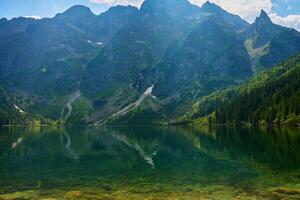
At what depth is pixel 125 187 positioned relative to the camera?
48.9 m

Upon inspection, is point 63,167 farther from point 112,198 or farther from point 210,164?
point 112,198

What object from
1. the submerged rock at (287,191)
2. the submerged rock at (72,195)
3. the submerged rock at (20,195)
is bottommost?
the submerged rock at (20,195)

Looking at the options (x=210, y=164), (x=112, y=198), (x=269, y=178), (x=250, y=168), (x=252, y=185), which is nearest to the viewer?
(x=112, y=198)

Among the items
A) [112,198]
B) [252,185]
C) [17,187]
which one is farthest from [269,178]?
[17,187]

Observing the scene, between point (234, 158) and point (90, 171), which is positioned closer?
point (90, 171)

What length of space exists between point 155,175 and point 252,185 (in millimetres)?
17782

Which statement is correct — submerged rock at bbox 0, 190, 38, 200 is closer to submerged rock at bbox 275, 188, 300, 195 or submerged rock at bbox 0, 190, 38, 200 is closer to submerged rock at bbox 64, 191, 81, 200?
submerged rock at bbox 64, 191, 81, 200

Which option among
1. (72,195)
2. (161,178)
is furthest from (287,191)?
(72,195)

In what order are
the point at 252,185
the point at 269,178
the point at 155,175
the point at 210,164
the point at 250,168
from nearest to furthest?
the point at 252,185 < the point at 269,178 < the point at 155,175 < the point at 250,168 < the point at 210,164

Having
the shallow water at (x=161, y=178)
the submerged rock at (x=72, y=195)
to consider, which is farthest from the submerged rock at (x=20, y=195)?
the submerged rock at (x=72, y=195)

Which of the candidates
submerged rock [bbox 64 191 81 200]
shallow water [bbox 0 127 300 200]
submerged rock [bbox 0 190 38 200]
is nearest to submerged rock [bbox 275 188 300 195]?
shallow water [bbox 0 127 300 200]

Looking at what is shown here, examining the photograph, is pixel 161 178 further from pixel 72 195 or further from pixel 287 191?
pixel 287 191

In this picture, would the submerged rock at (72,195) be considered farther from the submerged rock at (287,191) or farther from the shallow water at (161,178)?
the submerged rock at (287,191)

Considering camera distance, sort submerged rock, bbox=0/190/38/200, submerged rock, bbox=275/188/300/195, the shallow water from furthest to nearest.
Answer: the shallow water < submerged rock, bbox=275/188/300/195 < submerged rock, bbox=0/190/38/200
